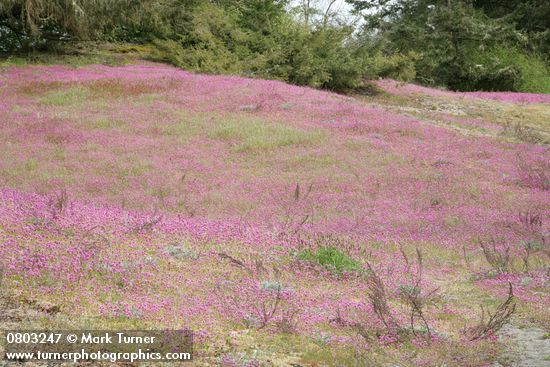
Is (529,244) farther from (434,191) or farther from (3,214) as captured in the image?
(3,214)

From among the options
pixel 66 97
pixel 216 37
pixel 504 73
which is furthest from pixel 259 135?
pixel 504 73

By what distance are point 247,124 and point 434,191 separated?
6662 millimetres

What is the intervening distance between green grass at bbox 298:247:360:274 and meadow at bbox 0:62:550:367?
0.11 feet

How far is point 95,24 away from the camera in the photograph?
2720 cm

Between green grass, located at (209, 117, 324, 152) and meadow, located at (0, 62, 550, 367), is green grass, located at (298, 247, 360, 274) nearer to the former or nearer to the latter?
meadow, located at (0, 62, 550, 367)

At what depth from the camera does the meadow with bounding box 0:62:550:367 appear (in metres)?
6.77

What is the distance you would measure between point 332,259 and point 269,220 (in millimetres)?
2662

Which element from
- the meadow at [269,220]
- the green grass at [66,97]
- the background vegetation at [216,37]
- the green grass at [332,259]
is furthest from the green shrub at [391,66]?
the green grass at [332,259]

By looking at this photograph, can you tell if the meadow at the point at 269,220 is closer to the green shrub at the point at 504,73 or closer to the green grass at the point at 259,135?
the green grass at the point at 259,135

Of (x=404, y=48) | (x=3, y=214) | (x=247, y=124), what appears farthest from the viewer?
(x=404, y=48)

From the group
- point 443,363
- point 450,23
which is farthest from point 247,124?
point 450,23

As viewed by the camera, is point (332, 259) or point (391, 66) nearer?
point (332, 259)

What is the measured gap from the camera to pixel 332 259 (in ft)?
29.3

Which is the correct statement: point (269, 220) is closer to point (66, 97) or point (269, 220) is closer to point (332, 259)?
point (332, 259)
